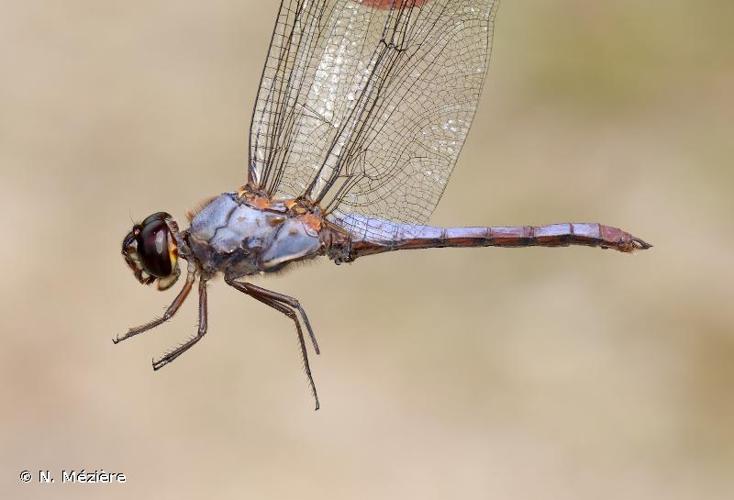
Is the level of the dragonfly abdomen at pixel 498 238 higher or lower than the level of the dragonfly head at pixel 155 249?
higher

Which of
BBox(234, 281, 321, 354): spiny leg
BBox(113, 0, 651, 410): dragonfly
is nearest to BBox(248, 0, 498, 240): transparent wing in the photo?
BBox(113, 0, 651, 410): dragonfly

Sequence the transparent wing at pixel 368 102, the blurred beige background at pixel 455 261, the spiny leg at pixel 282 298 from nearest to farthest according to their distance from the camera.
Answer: the spiny leg at pixel 282 298 < the transparent wing at pixel 368 102 < the blurred beige background at pixel 455 261

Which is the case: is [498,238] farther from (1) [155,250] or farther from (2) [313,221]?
(1) [155,250]

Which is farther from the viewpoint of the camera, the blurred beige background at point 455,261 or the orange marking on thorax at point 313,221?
the blurred beige background at point 455,261

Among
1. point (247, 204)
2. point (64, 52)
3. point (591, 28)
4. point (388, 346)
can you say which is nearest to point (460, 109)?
point (247, 204)

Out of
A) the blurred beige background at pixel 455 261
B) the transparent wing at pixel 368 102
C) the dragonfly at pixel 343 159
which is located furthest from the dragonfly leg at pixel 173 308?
the blurred beige background at pixel 455 261

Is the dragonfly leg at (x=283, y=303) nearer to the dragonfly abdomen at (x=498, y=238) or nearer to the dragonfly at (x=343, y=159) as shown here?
the dragonfly at (x=343, y=159)

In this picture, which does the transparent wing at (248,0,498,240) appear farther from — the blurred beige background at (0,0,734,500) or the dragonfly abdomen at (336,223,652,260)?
the blurred beige background at (0,0,734,500)

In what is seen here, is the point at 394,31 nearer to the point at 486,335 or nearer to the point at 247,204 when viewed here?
the point at 247,204
